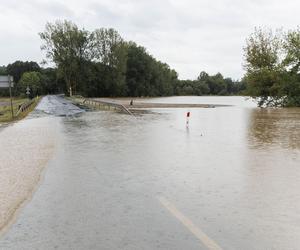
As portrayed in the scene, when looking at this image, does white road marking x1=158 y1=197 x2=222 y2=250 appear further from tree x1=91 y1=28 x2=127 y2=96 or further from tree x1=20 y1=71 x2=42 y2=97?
tree x1=20 y1=71 x2=42 y2=97

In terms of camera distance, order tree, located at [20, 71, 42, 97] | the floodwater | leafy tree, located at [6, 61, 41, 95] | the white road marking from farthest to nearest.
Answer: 1. leafy tree, located at [6, 61, 41, 95]
2. tree, located at [20, 71, 42, 97]
3. the floodwater
4. the white road marking

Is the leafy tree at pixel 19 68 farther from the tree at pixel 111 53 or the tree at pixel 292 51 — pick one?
the tree at pixel 292 51

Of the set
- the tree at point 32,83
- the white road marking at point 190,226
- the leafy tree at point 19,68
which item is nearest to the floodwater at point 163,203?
the white road marking at point 190,226

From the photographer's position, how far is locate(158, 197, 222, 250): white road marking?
5051 mm

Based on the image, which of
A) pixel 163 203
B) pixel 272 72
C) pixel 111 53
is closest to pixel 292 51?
pixel 272 72

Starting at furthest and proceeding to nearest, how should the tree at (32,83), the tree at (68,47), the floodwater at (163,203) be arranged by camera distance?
the tree at (32,83), the tree at (68,47), the floodwater at (163,203)

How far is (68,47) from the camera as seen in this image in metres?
95.0

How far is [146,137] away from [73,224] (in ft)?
39.0

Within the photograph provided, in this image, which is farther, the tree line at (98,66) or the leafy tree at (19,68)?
the leafy tree at (19,68)

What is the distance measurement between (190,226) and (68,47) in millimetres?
93505

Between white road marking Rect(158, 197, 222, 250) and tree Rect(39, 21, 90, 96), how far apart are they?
90396mm

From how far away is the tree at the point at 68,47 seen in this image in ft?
304

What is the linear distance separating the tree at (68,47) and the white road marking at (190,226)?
90396 mm

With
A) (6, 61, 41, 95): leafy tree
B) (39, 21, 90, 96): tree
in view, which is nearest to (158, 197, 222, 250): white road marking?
(39, 21, 90, 96): tree
